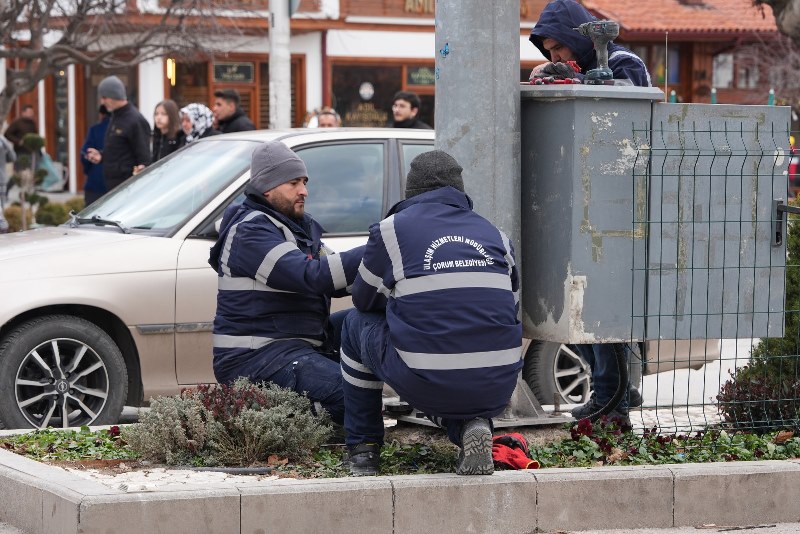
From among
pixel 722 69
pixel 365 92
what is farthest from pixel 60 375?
pixel 722 69

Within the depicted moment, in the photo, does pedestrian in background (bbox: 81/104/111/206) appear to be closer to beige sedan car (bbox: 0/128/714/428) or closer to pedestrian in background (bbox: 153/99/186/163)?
pedestrian in background (bbox: 153/99/186/163)

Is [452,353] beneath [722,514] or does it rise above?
above

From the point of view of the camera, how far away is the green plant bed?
5863 millimetres

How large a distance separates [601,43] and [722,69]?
34.8 meters

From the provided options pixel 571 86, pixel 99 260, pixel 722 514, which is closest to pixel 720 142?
pixel 571 86

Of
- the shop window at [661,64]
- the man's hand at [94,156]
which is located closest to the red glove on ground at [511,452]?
the man's hand at [94,156]

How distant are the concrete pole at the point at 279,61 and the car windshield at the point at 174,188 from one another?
8448 millimetres

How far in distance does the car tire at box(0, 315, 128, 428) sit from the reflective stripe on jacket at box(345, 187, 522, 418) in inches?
97.9

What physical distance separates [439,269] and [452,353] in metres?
0.32

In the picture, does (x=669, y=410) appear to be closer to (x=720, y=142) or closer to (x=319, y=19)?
(x=720, y=142)

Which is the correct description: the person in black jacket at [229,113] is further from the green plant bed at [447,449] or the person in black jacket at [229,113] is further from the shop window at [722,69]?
the shop window at [722,69]

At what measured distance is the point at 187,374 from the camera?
25.6 ft

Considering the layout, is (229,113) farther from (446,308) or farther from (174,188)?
(446,308)

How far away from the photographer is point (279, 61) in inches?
688
